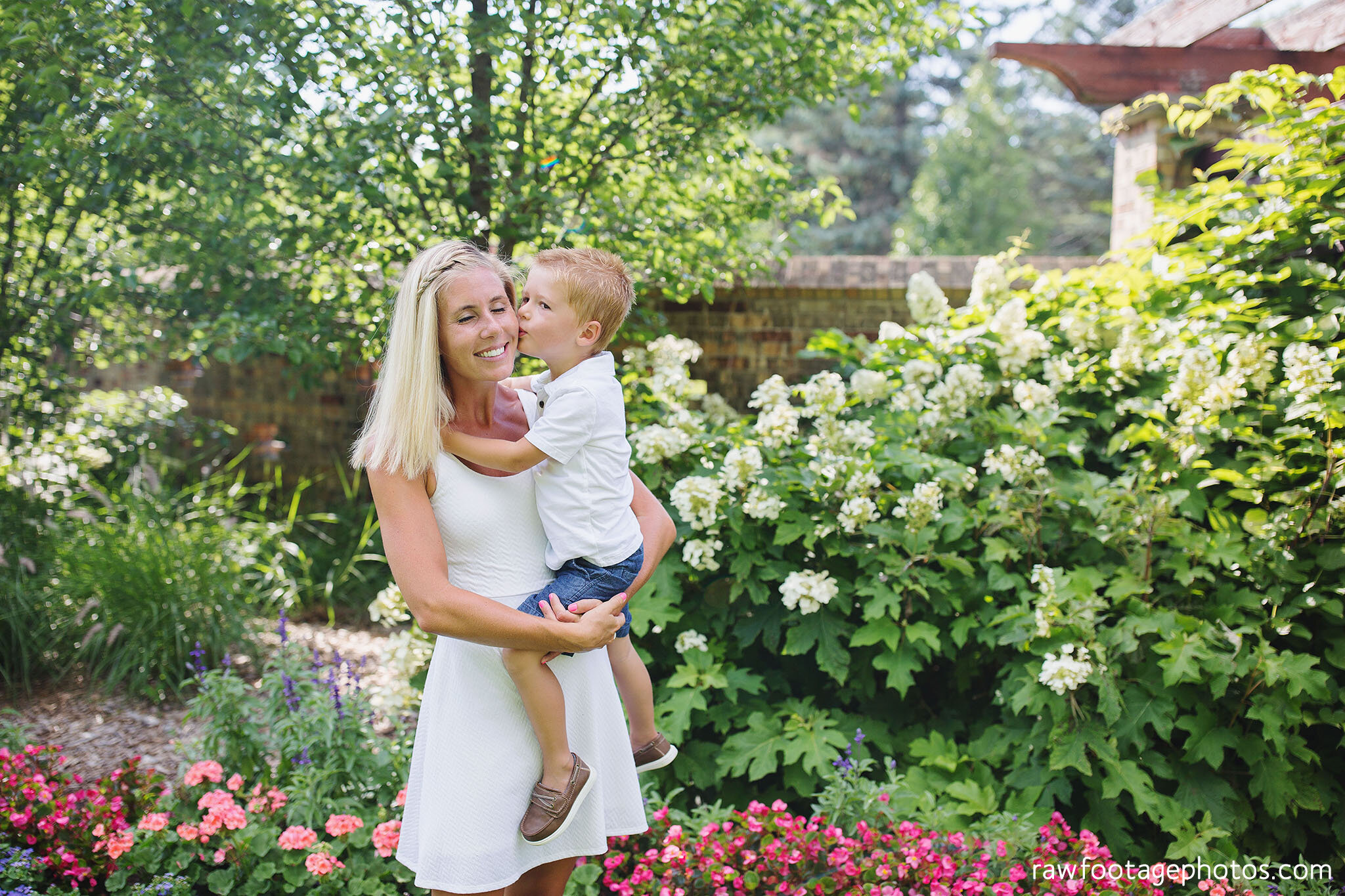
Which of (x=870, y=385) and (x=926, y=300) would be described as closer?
(x=870, y=385)

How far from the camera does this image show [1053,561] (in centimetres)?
305

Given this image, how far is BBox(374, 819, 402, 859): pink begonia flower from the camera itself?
95.3 inches

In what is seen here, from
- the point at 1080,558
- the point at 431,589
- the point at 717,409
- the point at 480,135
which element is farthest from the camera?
the point at 717,409

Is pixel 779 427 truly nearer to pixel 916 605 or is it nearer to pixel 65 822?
pixel 916 605

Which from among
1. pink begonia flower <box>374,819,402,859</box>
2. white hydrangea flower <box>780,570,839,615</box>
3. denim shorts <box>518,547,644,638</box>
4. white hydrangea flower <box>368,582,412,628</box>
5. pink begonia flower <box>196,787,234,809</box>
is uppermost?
denim shorts <box>518,547,644,638</box>

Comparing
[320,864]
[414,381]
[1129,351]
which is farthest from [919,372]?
[320,864]

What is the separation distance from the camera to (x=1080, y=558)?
2.96m

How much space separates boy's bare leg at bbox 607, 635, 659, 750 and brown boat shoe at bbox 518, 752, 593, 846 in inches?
11.3

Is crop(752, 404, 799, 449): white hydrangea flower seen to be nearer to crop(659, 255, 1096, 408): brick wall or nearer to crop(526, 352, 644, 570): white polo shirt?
crop(526, 352, 644, 570): white polo shirt

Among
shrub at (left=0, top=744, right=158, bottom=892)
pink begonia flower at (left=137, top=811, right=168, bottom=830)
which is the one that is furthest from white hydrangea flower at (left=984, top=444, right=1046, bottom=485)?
shrub at (left=0, top=744, right=158, bottom=892)

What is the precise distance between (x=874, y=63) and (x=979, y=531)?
2.14 m

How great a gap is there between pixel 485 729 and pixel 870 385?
228cm

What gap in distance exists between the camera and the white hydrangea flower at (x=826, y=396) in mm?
3232

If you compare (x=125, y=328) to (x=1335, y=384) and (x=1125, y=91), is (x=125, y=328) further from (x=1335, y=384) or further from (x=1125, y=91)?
(x=1125, y=91)
